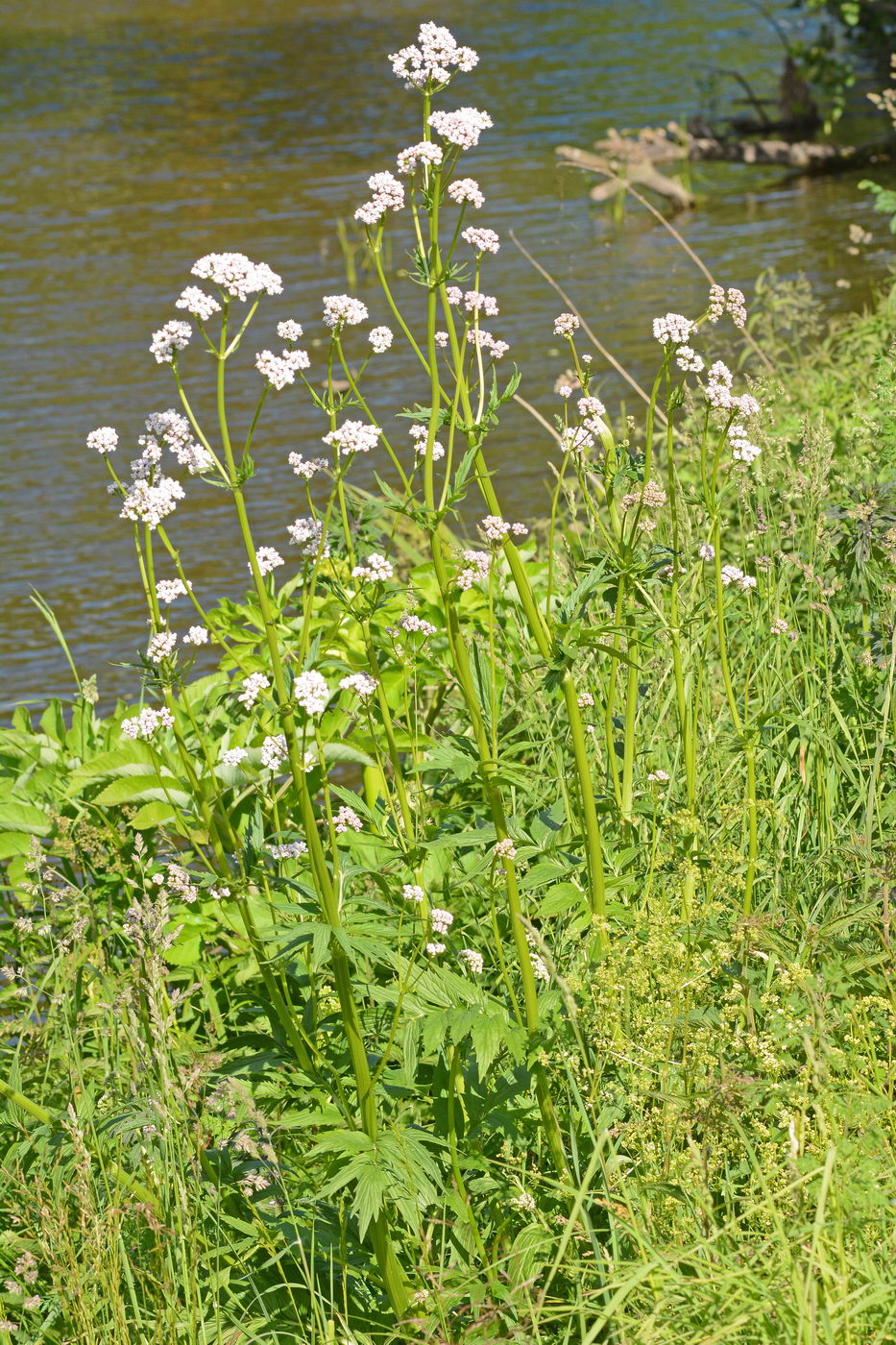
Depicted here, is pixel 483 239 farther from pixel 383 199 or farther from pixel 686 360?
pixel 686 360

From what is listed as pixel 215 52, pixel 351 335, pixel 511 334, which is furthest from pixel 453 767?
pixel 215 52

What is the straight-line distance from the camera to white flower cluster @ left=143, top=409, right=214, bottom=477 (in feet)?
6.60

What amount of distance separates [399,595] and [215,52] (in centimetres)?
2044

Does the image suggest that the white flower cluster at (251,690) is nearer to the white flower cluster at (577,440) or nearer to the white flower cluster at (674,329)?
the white flower cluster at (577,440)

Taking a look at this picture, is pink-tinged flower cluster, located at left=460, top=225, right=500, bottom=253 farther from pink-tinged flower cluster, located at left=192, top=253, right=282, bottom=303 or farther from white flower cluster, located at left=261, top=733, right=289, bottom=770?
white flower cluster, located at left=261, top=733, right=289, bottom=770

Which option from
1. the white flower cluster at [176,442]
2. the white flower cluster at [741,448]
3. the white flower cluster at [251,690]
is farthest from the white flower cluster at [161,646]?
the white flower cluster at [741,448]

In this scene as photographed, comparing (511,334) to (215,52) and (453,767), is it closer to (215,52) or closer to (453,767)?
(453,767)

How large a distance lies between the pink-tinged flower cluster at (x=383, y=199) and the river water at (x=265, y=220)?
123 cm

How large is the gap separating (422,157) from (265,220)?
11174 mm

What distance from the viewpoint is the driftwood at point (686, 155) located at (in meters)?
11.9

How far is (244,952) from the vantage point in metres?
2.86

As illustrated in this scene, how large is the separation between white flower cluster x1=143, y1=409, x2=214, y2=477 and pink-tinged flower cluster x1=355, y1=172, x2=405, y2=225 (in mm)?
411

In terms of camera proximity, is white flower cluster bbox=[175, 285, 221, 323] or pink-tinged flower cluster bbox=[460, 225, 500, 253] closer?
white flower cluster bbox=[175, 285, 221, 323]

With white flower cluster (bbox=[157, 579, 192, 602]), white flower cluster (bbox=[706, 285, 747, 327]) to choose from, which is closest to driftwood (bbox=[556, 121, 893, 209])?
white flower cluster (bbox=[706, 285, 747, 327])
